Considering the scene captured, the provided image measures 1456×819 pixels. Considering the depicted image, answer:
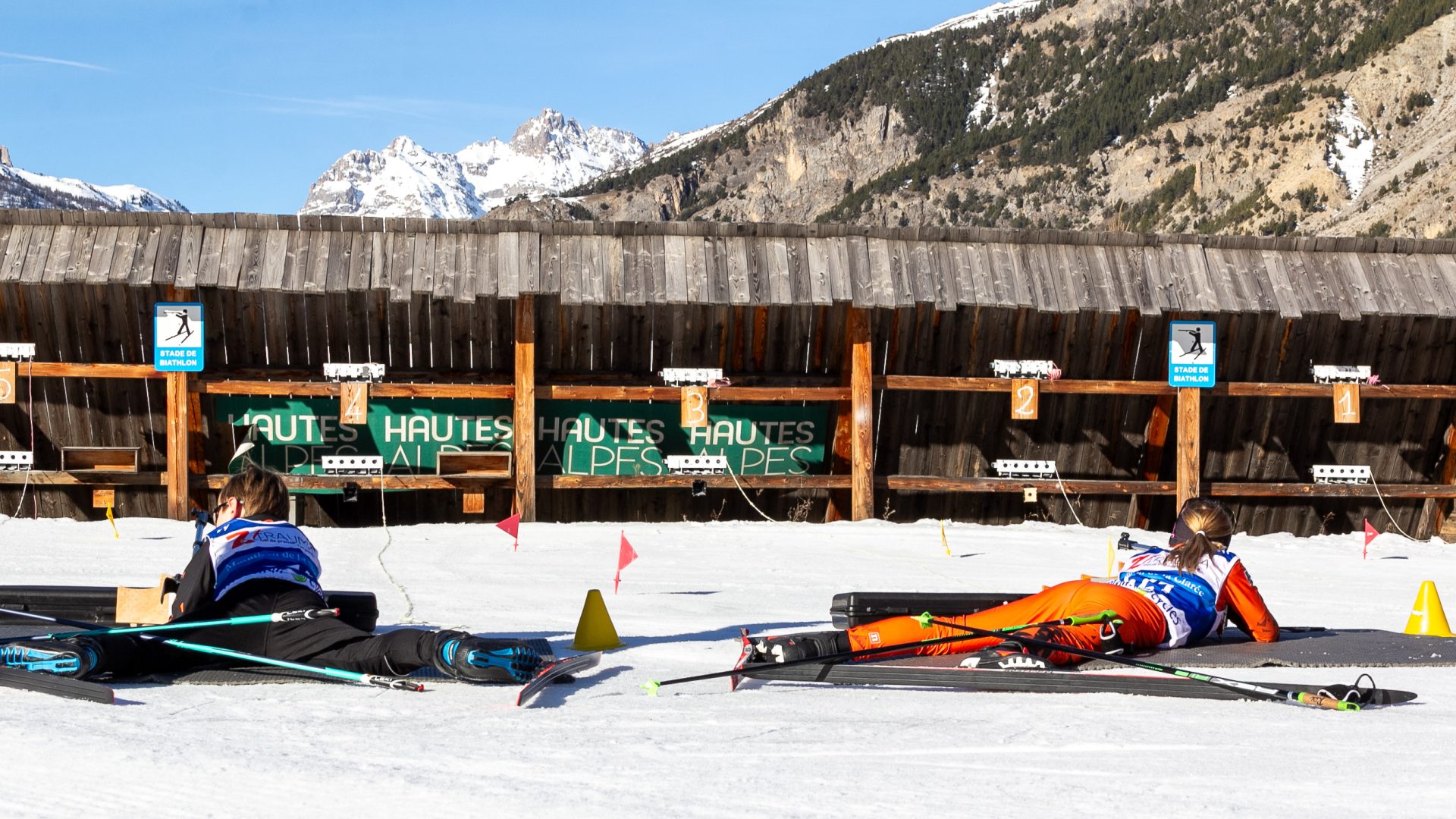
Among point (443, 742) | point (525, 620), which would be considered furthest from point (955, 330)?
point (443, 742)

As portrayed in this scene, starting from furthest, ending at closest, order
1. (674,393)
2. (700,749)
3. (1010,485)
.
Answer: (1010,485), (674,393), (700,749)

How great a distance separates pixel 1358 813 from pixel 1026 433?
1261 cm

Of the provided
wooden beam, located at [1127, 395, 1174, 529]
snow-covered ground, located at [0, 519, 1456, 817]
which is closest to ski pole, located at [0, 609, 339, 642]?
snow-covered ground, located at [0, 519, 1456, 817]

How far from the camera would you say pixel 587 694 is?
5691 mm

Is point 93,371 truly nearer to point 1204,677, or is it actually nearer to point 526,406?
point 526,406

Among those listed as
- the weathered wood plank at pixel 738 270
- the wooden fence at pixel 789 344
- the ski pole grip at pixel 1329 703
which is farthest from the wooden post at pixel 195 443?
the ski pole grip at pixel 1329 703

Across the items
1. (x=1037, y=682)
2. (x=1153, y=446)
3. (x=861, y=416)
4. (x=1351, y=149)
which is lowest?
(x=1037, y=682)

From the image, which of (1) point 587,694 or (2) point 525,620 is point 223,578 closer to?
(1) point 587,694

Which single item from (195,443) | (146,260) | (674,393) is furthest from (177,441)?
(674,393)

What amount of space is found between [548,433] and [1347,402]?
9.84 m

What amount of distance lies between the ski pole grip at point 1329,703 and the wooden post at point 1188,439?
1026cm

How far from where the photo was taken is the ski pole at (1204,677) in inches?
226

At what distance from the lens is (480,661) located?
5703 mm

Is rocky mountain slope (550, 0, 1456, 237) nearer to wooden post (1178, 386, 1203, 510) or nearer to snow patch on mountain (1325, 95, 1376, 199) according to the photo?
snow patch on mountain (1325, 95, 1376, 199)
